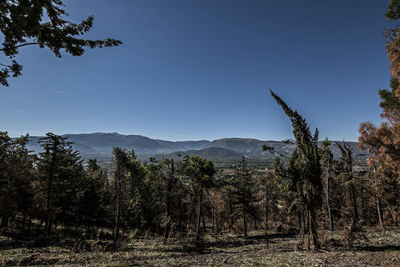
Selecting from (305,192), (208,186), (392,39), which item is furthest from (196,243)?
(392,39)

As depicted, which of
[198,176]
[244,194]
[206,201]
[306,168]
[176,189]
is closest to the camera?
[306,168]

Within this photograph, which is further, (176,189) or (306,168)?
(176,189)

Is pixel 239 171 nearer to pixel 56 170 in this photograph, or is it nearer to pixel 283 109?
pixel 283 109

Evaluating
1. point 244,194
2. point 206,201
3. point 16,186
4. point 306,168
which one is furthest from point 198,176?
point 16,186

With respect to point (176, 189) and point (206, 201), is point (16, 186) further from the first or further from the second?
point (206, 201)

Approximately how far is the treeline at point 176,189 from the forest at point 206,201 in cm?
14

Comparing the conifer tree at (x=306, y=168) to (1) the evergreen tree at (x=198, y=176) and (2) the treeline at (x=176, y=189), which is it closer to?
(2) the treeline at (x=176, y=189)

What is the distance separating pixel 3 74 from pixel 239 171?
1449 inches

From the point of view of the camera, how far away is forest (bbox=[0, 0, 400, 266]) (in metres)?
14.5

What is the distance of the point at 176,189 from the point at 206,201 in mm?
4560

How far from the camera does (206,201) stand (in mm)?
26812

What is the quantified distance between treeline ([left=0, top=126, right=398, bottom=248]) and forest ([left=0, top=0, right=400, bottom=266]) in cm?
14

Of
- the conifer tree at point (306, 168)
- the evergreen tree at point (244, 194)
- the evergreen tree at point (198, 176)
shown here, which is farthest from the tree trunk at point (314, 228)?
the evergreen tree at point (244, 194)

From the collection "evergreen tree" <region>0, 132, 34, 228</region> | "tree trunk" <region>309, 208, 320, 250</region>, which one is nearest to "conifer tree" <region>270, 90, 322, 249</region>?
"tree trunk" <region>309, 208, 320, 250</region>
